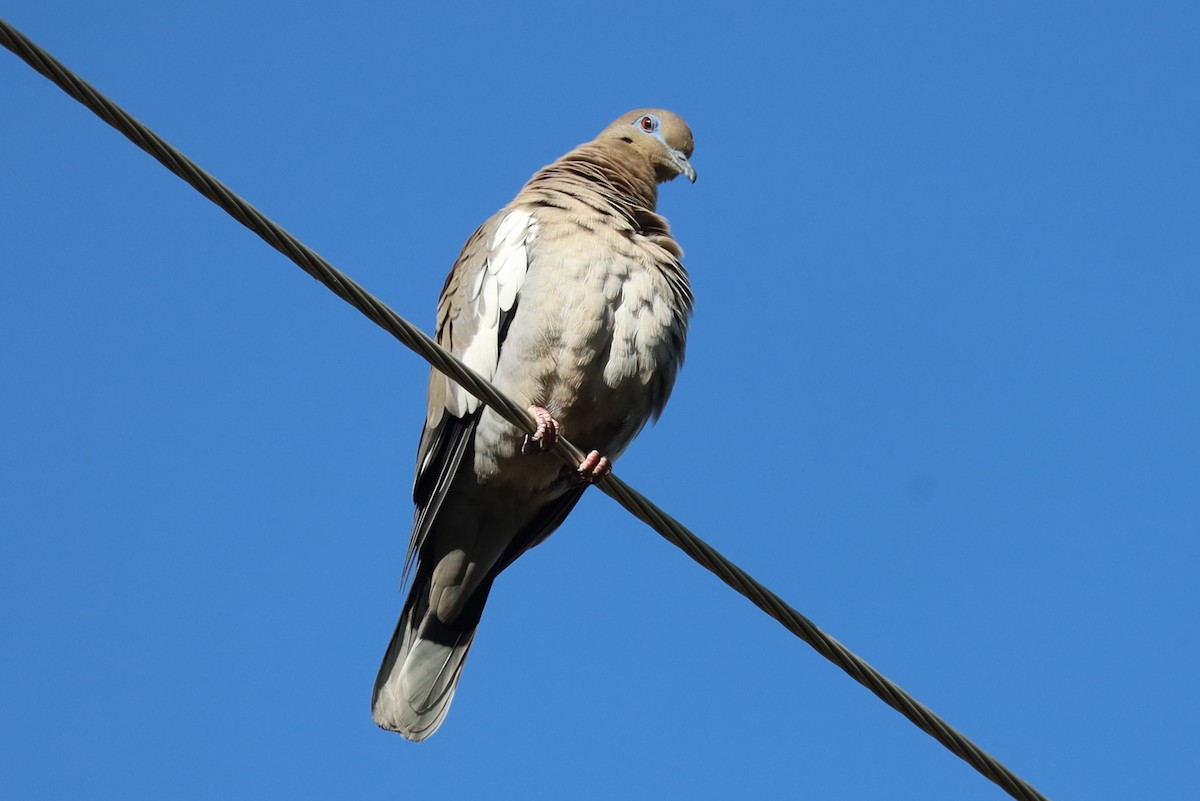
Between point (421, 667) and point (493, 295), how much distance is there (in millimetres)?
1420

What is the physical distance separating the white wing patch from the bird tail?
0.85m

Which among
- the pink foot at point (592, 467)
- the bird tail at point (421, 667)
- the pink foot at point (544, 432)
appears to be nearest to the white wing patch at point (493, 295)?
the pink foot at point (544, 432)

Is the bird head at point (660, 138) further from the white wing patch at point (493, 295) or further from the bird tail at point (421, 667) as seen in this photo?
the bird tail at point (421, 667)

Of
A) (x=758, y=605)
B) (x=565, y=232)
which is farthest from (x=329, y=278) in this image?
(x=565, y=232)

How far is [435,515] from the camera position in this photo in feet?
15.8

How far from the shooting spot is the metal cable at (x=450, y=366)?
2.76m

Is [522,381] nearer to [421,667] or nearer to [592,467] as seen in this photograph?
[592,467]

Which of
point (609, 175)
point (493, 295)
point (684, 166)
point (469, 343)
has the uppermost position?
point (684, 166)

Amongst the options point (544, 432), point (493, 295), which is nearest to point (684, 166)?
point (493, 295)

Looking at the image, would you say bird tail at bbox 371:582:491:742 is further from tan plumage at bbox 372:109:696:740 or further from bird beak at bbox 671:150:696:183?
bird beak at bbox 671:150:696:183

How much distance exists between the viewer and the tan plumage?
15.3 feet

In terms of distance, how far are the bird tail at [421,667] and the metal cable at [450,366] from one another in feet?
6.26

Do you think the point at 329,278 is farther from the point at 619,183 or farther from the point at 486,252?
the point at 619,183

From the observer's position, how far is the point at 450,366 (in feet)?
10.3
